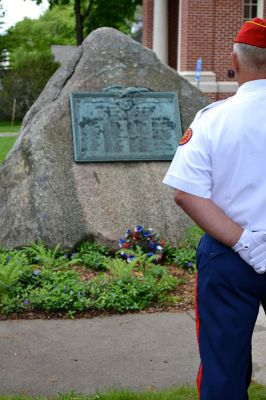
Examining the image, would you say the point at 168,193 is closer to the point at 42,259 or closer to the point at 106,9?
the point at 42,259

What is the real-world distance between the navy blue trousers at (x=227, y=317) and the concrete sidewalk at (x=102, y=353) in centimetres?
132

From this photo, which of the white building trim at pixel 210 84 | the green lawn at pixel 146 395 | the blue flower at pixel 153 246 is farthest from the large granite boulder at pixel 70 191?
the white building trim at pixel 210 84

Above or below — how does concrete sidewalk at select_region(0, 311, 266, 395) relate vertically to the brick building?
below

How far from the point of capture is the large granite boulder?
6414mm

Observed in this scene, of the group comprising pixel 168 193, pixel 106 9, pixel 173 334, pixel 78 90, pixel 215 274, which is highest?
pixel 106 9

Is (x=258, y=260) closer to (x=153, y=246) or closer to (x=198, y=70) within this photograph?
(x=153, y=246)

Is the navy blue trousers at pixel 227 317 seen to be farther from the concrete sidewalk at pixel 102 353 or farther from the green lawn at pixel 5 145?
the green lawn at pixel 5 145

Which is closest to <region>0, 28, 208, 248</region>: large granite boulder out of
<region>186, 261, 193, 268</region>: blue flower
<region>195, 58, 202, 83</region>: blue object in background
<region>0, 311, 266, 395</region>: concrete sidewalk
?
<region>186, 261, 193, 268</region>: blue flower

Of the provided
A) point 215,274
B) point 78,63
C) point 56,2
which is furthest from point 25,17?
point 215,274

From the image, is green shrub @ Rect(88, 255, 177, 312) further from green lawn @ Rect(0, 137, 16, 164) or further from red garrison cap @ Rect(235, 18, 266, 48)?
green lawn @ Rect(0, 137, 16, 164)

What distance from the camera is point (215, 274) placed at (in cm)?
261

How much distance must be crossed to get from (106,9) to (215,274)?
28878 millimetres

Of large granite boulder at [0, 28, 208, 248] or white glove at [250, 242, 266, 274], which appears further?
large granite boulder at [0, 28, 208, 248]

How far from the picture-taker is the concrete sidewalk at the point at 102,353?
3932 mm
